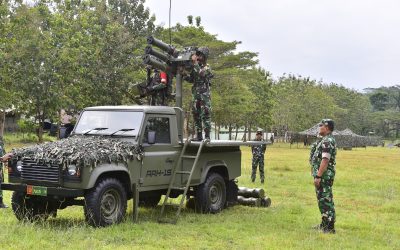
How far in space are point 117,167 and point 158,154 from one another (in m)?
1.22

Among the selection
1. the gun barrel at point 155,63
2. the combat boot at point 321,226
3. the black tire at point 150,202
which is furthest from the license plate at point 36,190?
the combat boot at point 321,226

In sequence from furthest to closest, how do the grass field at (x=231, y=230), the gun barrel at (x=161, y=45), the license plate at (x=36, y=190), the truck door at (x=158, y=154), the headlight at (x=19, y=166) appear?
the gun barrel at (x=161, y=45) → the truck door at (x=158, y=154) → the headlight at (x=19, y=166) → the license plate at (x=36, y=190) → the grass field at (x=231, y=230)

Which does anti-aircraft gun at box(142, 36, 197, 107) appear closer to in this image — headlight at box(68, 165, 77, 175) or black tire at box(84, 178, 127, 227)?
black tire at box(84, 178, 127, 227)

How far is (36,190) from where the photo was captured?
27.3ft

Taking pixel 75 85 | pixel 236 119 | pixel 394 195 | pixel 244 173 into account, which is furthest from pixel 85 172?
pixel 236 119

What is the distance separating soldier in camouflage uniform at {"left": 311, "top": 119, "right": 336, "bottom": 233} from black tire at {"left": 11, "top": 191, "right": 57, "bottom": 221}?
449 centimetres

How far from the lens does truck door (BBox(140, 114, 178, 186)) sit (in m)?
9.41

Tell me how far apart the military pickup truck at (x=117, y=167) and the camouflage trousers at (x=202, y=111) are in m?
0.55

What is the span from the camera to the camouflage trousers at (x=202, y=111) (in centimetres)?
1109

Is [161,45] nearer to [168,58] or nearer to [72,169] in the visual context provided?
[168,58]

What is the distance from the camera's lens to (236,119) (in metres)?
54.3

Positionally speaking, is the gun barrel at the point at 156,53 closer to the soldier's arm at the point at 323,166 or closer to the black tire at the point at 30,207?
the black tire at the point at 30,207

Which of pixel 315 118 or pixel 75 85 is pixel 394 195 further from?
pixel 315 118

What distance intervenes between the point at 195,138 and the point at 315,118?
56.3 meters
